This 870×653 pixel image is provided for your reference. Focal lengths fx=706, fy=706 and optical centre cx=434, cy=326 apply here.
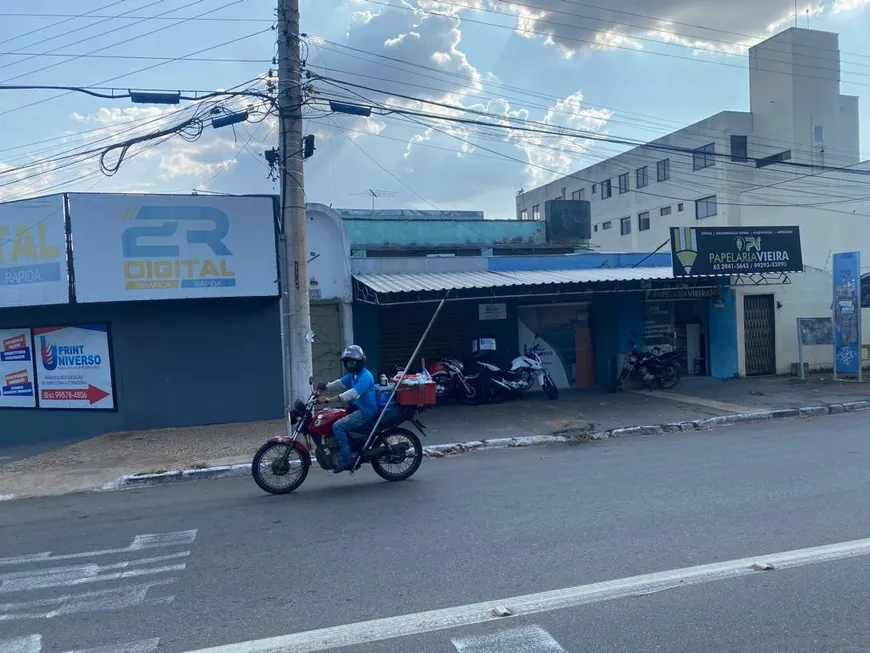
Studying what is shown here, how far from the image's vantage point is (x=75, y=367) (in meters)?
13.5

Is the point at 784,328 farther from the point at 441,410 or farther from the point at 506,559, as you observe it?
the point at 506,559

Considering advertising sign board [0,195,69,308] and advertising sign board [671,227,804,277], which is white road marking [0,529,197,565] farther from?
advertising sign board [671,227,804,277]

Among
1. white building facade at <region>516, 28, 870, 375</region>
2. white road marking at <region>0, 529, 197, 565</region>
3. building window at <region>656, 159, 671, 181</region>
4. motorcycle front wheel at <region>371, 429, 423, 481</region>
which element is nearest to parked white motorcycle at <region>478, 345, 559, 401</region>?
motorcycle front wheel at <region>371, 429, 423, 481</region>

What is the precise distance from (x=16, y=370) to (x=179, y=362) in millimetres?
3660

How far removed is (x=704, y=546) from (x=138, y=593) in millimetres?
→ 4296

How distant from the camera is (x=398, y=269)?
15.6 metres

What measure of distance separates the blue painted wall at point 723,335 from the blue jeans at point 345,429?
41.6 feet

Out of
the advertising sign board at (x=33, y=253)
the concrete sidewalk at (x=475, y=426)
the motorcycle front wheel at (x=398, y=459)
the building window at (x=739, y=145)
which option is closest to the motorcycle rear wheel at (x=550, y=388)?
the concrete sidewalk at (x=475, y=426)

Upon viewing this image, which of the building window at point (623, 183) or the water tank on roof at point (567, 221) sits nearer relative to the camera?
the water tank on roof at point (567, 221)

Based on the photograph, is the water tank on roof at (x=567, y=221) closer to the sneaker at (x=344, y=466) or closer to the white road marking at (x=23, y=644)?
the sneaker at (x=344, y=466)

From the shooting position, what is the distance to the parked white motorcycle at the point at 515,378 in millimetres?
15320

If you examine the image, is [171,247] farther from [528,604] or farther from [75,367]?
[528,604]

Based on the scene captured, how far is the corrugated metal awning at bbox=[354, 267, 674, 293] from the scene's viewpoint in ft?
44.5

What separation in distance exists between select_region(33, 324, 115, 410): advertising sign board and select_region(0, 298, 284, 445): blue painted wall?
173 millimetres
